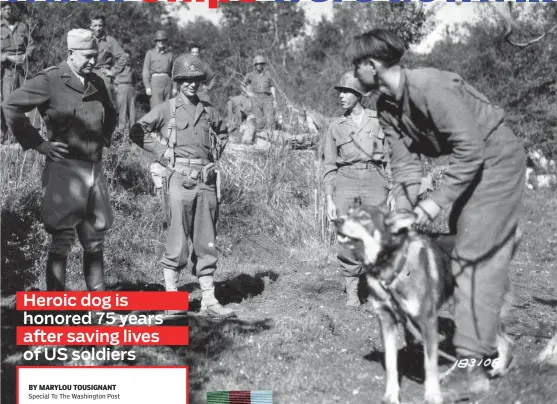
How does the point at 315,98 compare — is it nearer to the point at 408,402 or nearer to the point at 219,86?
the point at 219,86

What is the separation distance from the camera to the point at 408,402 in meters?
4.18

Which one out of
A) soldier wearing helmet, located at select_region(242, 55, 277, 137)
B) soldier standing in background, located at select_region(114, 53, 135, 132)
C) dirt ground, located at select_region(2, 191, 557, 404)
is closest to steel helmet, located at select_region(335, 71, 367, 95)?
dirt ground, located at select_region(2, 191, 557, 404)

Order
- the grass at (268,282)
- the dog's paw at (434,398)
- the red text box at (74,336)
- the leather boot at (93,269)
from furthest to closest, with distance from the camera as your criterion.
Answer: the leather boot at (93,269) < the red text box at (74,336) < the grass at (268,282) < the dog's paw at (434,398)

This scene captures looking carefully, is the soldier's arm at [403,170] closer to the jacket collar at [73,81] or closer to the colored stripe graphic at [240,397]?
the colored stripe graphic at [240,397]

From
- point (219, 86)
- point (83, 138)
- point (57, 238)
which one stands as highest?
point (219, 86)

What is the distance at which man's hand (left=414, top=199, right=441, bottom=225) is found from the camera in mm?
3770

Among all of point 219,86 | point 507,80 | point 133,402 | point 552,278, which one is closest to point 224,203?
point 552,278

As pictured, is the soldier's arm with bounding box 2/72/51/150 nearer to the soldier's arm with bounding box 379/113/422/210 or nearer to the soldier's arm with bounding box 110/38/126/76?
the soldier's arm with bounding box 379/113/422/210

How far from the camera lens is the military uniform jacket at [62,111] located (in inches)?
212

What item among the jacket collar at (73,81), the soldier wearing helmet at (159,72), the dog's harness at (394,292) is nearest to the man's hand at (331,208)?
the jacket collar at (73,81)

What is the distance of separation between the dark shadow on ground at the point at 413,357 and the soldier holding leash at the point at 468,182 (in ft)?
1.68

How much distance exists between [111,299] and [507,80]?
1756cm

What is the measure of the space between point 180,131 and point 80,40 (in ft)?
4.27

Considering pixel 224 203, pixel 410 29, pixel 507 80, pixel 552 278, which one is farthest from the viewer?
pixel 507 80
